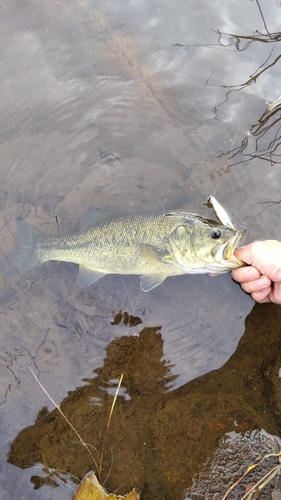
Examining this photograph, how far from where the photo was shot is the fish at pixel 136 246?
3826 mm

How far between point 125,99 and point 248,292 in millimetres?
3030

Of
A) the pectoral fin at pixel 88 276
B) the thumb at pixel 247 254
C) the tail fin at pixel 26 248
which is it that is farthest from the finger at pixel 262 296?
the tail fin at pixel 26 248

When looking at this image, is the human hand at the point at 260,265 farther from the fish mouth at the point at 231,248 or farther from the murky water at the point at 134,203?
the murky water at the point at 134,203

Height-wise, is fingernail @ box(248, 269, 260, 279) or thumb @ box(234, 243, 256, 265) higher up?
thumb @ box(234, 243, 256, 265)

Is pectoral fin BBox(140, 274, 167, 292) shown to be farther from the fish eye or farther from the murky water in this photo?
the fish eye

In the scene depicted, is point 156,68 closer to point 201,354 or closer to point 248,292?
point 248,292

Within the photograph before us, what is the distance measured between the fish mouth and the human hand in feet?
0.48

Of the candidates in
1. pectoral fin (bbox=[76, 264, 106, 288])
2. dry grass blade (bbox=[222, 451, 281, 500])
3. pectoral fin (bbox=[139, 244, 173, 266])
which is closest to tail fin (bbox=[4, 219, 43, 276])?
pectoral fin (bbox=[76, 264, 106, 288])

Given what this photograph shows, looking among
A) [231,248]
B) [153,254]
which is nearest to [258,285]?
[231,248]

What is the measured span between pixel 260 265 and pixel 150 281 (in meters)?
1.21

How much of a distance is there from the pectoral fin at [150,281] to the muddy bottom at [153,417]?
1.97 ft

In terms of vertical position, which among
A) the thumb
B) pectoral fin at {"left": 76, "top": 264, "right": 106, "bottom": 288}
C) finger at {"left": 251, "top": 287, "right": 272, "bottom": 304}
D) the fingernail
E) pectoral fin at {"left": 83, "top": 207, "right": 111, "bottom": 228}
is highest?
pectoral fin at {"left": 83, "top": 207, "right": 111, "bottom": 228}

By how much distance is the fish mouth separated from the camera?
3.58 metres

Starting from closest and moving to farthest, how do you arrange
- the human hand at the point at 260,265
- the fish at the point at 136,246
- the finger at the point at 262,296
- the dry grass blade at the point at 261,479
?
1. the dry grass blade at the point at 261,479
2. the human hand at the point at 260,265
3. the fish at the point at 136,246
4. the finger at the point at 262,296
